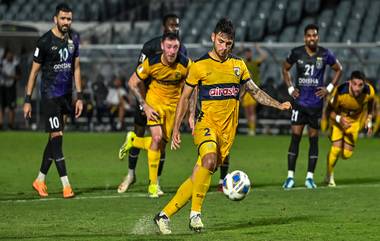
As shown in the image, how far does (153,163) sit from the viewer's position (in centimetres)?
1459

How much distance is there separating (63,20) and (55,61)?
2.04ft

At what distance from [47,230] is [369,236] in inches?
127

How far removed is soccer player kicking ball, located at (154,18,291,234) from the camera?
10.9 metres

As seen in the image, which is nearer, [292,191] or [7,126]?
[292,191]

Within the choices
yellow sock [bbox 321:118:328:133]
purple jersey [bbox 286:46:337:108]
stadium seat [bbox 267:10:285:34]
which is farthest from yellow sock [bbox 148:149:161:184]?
stadium seat [bbox 267:10:285:34]

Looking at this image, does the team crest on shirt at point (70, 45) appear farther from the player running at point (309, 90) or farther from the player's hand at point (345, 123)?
the player's hand at point (345, 123)

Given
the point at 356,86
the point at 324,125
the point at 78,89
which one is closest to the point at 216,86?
the point at 78,89

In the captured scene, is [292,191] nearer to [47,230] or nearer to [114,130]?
[47,230]

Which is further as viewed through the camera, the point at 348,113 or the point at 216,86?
the point at 348,113

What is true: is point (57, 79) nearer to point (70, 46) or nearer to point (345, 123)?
point (70, 46)

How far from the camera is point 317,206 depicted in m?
13.5

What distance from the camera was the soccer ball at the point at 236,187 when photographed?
35.7 feet

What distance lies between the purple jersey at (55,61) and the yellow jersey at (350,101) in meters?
4.32

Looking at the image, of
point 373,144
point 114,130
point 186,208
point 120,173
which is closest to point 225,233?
point 186,208
